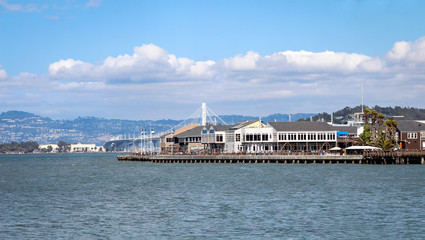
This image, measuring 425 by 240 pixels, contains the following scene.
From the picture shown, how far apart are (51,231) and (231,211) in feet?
42.9

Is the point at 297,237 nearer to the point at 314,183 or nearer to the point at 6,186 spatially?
the point at 314,183

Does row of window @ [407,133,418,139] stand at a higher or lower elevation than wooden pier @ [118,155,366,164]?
higher

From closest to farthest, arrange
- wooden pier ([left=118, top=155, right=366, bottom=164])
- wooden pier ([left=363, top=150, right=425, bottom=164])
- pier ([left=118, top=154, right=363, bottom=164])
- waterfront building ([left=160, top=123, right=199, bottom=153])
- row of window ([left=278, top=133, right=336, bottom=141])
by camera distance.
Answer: wooden pier ([left=363, top=150, right=425, bottom=164]) < wooden pier ([left=118, top=155, right=366, bottom=164]) < pier ([left=118, top=154, right=363, bottom=164]) < row of window ([left=278, top=133, right=336, bottom=141]) < waterfront building ([left=160, top=123, right=199, bottom=153])

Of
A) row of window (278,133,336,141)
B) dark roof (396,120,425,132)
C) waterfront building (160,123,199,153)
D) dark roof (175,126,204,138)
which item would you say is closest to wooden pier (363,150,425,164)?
dark roof (396,120,425,132)

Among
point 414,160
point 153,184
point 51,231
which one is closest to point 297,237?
point 51,231

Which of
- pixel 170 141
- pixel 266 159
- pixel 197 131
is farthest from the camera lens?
pixel 170 141

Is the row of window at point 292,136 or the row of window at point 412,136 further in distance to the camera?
the row of window at point 292,136

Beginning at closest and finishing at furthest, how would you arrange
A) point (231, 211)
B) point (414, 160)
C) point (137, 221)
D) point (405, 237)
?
point (405, 237), point (137, 221), point (231, 211), point (414, 160)

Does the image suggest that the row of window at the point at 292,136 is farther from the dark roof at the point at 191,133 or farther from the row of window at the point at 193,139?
the dark roof at the point at 191,133

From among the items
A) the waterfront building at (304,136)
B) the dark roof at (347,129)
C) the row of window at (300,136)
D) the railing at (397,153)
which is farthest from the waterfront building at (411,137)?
the railing at (397,153)

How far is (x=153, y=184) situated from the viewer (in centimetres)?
6956

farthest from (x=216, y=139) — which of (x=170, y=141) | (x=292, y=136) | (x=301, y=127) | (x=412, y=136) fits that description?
(x=412, y=136)

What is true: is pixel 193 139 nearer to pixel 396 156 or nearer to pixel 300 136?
pixel 300 136

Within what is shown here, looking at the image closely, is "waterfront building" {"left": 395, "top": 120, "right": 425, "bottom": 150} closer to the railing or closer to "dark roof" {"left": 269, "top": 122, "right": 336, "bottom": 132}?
"dark roof" {"left": 269, "top": 122, "right": 336, "bottom": 132}
